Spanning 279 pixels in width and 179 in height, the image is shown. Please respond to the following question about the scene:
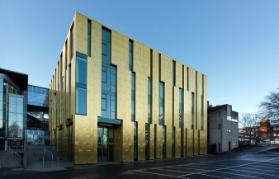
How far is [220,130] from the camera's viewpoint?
57.7 m

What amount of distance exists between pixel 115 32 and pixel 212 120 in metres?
33.3

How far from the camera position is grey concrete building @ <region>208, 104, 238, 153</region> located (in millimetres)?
57344

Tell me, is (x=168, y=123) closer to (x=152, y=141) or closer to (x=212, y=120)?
(x=152, y=141)

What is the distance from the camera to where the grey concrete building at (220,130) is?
57.3m

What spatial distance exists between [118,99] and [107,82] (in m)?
2.43

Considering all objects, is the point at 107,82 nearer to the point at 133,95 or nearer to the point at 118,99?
the point at 118,99

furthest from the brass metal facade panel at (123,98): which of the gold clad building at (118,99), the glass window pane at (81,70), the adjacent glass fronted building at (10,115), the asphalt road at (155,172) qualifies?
the adjacent glass fronted building at (10,115)

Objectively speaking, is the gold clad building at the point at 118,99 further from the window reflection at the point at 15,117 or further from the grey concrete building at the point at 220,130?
the grey concrete building at the point at 220,130

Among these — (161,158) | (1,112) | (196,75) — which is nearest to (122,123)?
(161,158)

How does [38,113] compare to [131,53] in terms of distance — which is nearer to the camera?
[131,53]

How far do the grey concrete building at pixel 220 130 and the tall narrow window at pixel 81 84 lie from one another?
35.5m

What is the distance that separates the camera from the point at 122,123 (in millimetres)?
33719

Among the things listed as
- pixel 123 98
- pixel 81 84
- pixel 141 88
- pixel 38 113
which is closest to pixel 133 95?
pixel 141 88

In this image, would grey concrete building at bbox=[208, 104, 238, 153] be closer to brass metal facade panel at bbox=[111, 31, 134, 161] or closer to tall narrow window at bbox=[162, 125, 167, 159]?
tall narrow window at bbox=[162, 125, 167, 159]
